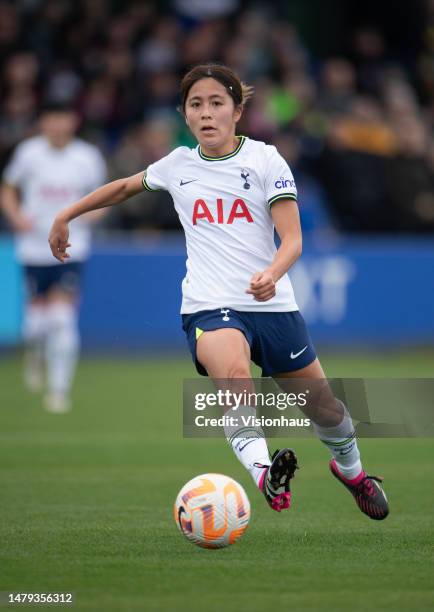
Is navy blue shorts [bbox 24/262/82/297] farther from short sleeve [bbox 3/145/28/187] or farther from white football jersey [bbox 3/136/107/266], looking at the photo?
short sleeve [bbox 3/145/28/187]

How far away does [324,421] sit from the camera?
6.83 metres

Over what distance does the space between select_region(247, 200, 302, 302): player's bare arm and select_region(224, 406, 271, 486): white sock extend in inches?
25.7

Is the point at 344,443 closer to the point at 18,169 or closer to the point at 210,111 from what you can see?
the point at 210,111

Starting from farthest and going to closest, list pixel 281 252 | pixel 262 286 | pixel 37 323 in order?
pixel 37 323 → pixel 281 252 → pixel 262 286

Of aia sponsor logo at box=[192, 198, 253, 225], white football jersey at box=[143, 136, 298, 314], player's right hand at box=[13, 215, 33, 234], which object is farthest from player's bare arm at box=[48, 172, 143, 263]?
player's right hand at box=[13, 215, 33, 234]

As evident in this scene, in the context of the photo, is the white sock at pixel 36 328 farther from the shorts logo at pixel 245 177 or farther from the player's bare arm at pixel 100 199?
the shorts logo at pixel 245 177

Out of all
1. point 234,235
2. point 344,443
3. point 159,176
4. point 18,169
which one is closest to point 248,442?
point 344,443

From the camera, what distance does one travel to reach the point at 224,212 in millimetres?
6691

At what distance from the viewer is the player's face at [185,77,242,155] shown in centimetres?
663

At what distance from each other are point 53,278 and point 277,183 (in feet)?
22.1

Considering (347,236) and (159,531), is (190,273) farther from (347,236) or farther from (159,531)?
(347,236)

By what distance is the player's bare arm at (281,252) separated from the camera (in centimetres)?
605

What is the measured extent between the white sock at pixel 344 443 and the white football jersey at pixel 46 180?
6.55 m

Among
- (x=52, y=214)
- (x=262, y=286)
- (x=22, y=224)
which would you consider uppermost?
(x=52, y=214)
